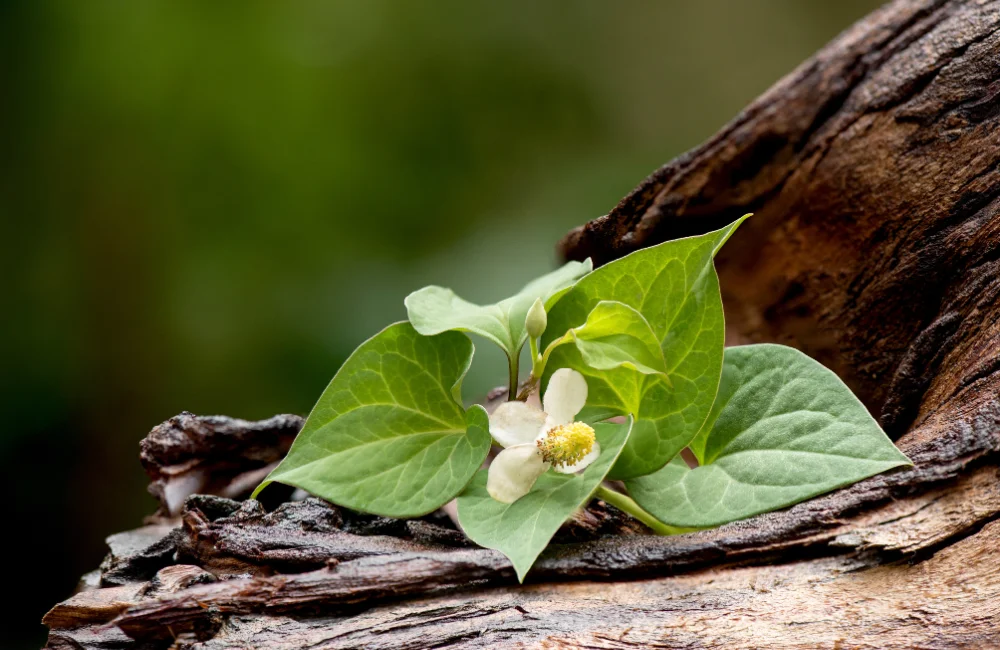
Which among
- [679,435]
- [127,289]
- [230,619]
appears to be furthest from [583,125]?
[230,619]

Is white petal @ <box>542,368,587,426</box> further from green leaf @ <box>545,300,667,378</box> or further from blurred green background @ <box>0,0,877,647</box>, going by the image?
blurred green background @ <box>0,0,877,647</box>

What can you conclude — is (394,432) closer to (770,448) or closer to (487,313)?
(487,313)

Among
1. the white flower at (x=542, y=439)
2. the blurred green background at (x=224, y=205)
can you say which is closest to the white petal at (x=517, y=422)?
the white flower at (x=542, y=439)

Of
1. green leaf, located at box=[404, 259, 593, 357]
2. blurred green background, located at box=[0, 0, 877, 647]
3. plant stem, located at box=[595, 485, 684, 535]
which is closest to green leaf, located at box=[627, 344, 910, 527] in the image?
plant stem, located at box=[595, 485, 684, 535]

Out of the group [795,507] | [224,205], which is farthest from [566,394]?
[224,205]

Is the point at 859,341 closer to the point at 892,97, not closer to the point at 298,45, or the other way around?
the point at 892,97

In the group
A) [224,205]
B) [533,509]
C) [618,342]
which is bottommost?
[533,509]

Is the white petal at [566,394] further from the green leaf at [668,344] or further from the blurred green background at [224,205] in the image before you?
the blurred green background at [224,205]
